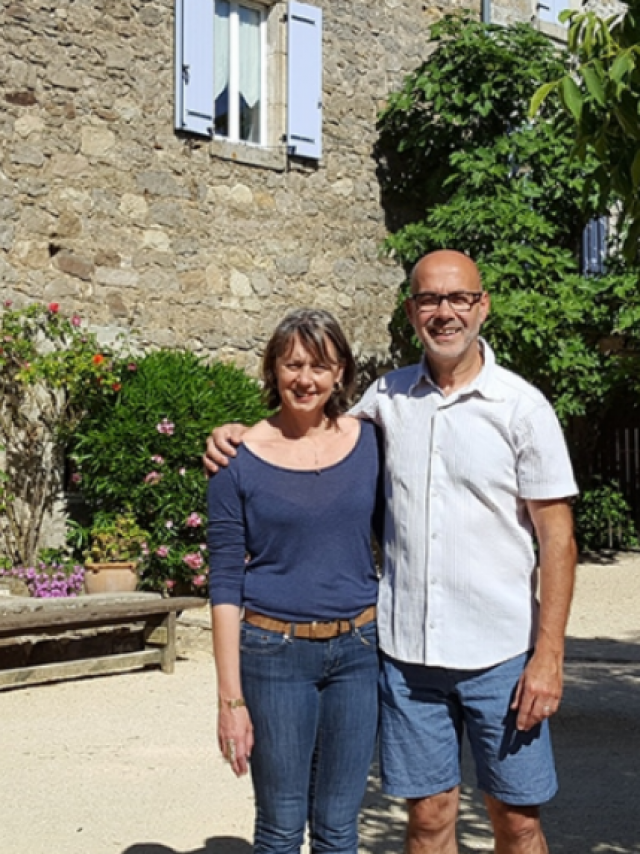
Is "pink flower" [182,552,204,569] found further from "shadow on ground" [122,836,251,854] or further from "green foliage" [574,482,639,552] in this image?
"green foliage" [574,482,639,552]

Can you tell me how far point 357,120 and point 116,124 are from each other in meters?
2.60

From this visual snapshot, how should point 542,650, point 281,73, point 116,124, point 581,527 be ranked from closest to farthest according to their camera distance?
1. point 542,650
2. point 116,124
3. point 281,73
4. point 581,527

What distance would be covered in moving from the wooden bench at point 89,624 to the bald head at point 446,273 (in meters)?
4.52

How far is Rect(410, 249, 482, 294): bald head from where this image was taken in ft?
9.54

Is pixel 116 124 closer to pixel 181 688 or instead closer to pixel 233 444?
pixel 181 688

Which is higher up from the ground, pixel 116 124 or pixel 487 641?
pixel 116 124

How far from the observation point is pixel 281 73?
11.0 m

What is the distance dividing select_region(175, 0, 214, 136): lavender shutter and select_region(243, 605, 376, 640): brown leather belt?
7906 millimetres

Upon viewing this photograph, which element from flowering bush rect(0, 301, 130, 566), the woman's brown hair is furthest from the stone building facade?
the woman's brown hair

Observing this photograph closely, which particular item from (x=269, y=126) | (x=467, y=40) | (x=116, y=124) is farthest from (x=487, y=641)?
(x=467, y=40)

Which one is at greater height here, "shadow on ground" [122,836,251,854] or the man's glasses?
the man's glasses

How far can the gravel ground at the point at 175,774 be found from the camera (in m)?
4.36

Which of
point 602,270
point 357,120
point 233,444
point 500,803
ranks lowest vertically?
point 500,803

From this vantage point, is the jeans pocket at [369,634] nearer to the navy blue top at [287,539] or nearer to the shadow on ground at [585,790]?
the navy blue top at [287,539]
